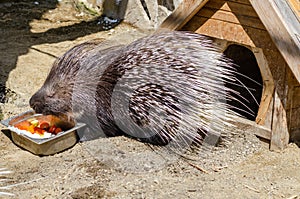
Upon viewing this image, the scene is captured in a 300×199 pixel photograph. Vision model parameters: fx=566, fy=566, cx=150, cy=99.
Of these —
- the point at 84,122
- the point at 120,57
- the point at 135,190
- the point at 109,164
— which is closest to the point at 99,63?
the point at 120,57

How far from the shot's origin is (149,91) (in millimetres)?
3707

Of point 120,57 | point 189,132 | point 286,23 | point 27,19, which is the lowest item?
point 27,19

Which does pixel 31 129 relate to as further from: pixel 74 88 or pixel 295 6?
pixel 295 6

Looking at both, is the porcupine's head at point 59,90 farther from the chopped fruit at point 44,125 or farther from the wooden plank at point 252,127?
the wooden plank at point 252,127

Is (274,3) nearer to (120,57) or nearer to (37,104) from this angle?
(120,57)

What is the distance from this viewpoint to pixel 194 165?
11.5 ft

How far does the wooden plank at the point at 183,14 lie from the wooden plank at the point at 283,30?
1.71ft

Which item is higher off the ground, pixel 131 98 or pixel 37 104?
pixel 131 98

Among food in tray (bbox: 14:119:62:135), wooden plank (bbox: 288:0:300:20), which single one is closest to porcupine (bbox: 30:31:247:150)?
food in tray (bbox: 14:119:62:135)

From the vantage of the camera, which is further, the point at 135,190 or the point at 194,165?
the point at 194,165

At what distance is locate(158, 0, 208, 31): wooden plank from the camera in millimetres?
3854

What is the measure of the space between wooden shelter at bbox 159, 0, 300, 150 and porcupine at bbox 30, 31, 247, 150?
0.52ft

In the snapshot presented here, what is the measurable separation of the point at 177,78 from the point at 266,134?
27.7 inches

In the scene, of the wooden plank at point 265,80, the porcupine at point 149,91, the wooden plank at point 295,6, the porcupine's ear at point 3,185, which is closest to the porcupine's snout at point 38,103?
the porcupine at point 149,91
